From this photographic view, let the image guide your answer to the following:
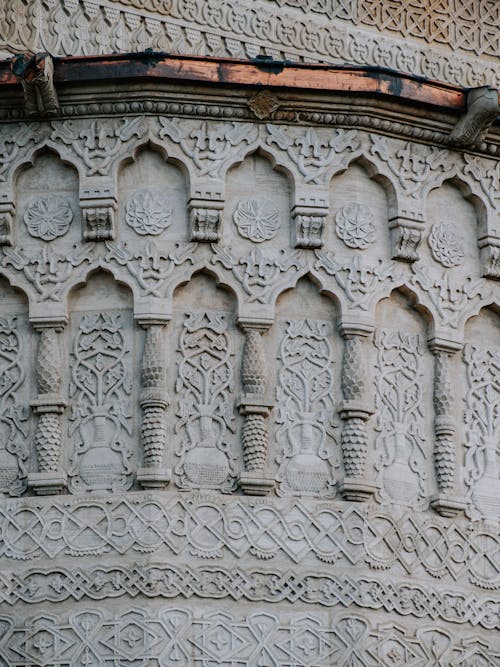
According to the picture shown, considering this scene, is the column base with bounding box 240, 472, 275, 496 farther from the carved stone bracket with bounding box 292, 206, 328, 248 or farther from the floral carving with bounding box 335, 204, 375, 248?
the floral carving with bounding box 335, 204, 375, 248

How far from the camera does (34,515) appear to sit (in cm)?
1127

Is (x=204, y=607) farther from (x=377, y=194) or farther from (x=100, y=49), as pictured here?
(x=100, y=49)

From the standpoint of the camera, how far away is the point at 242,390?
Result: 1154 centimetres

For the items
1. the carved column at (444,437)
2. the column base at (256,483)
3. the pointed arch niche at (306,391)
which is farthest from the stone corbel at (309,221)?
the column base at (256,483)

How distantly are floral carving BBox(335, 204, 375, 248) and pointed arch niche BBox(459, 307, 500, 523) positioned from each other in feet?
2.81

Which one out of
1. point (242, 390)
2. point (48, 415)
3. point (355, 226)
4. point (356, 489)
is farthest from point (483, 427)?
point (48, 415)

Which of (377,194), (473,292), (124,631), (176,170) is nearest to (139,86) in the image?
(176,170)

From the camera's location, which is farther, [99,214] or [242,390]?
[99,214]

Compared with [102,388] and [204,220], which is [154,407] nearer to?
[102,388]

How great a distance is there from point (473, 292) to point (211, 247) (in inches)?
64.9

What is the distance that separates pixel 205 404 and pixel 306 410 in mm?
590

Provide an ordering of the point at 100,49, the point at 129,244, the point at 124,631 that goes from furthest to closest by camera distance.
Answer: the point at 100,49 < the point at 129,244 < the point at 124,631

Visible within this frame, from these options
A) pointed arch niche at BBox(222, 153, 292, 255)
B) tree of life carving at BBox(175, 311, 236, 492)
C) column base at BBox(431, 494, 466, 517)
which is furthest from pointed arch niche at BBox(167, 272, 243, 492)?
column base at BBox(431, 494, 466, 517)

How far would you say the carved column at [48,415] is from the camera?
1132cm
